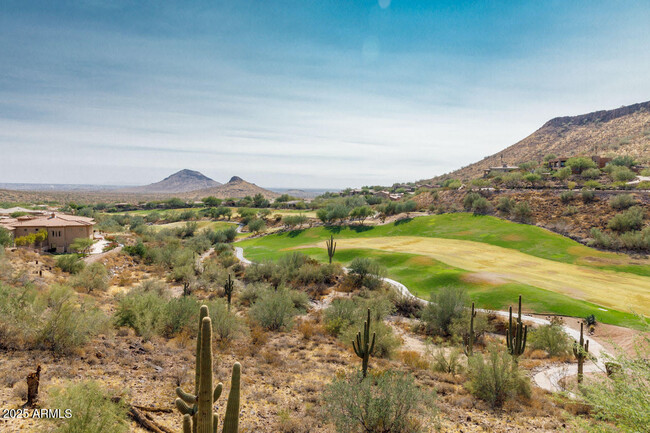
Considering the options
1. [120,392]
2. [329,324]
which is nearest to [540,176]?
→ [329,324]

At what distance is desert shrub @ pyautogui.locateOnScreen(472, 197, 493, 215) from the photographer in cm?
5759

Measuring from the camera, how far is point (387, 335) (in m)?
16.4

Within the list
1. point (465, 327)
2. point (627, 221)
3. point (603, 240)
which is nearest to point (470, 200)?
point (627, 221)

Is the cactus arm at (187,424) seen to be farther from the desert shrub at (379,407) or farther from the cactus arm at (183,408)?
the desert shrub at (379,407)

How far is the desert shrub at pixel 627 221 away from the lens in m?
40.5

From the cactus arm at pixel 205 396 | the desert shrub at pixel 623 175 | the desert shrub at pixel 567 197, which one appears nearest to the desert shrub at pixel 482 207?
Answer: the desert shrub at pixel 567 197

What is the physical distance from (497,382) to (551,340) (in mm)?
8457

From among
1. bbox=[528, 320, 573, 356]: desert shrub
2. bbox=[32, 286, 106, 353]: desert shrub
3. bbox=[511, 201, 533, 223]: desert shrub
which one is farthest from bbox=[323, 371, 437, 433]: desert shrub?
bbox=[511, 201, 533, 223]: desert shrub

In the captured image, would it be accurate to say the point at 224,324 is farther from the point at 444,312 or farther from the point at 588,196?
the point at 588,196

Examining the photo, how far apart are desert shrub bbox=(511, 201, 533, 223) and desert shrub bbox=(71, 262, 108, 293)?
53694 millimetres

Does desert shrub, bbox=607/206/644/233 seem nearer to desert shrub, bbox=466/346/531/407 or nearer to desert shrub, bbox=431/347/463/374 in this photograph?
desert shrub, bbox=431/347/463/374

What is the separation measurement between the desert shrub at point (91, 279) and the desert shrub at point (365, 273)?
19637 mm

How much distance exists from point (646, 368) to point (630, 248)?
41.0 m

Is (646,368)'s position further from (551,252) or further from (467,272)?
(551,252)
